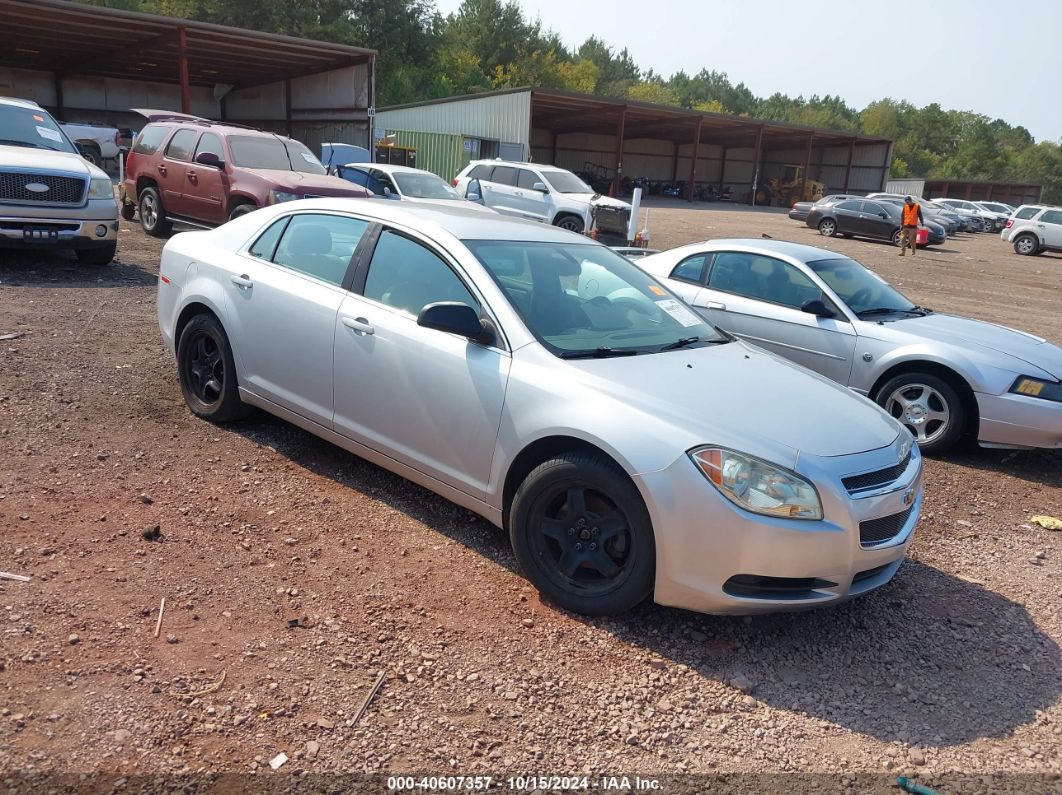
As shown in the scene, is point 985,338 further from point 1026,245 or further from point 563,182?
point 1026,245

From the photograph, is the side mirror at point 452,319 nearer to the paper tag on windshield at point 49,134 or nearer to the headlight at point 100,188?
the headlight at point 100,188

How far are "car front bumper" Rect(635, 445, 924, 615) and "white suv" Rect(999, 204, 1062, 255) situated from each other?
3093cm

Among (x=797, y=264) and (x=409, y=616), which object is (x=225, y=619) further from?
(x=797, y=264)

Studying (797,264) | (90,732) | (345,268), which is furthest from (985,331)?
(90,732)

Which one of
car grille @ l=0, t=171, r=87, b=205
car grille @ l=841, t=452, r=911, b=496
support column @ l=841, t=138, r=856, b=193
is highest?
support column @ l=841, t=138, r=856, b=193

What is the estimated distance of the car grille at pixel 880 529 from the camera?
3.41m

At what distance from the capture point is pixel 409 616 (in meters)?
3.53

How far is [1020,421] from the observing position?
19.6 feet

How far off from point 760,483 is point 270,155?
38.3 feet

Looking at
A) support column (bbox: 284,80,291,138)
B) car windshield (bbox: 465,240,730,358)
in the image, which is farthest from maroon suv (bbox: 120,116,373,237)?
support column (bbox: 284,80,291,138)

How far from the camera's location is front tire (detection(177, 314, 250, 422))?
17.1 feet

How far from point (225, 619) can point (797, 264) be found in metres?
5.50

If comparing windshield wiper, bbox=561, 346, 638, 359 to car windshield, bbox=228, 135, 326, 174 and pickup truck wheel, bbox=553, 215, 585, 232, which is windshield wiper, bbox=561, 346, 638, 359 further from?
pickup truck wheel, bbox=553, 215, 585, 232

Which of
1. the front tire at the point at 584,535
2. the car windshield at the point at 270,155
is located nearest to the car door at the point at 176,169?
the car windshield at the point at 270,155
